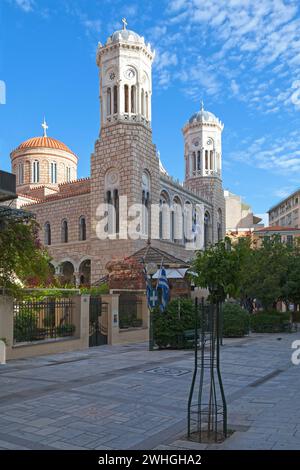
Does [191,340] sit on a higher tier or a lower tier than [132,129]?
lower

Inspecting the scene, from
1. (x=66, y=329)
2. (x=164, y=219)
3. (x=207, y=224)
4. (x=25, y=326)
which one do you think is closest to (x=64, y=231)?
(x=164, y=219)

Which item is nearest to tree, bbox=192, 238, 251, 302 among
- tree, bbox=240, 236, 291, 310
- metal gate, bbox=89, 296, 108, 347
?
metal gate, bbox=89, 296, 108, 347

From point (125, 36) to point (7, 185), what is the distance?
30918 mm

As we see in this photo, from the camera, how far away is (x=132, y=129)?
39281 millimetres

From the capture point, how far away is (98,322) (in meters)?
19.8

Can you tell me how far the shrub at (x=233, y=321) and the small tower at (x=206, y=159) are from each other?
31307 mm

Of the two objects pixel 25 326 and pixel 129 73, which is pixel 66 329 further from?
pixel 129 73

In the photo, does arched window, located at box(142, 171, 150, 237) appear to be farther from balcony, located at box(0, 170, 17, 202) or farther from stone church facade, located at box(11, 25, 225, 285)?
balcony, located at box(0, 170, 17, 202)

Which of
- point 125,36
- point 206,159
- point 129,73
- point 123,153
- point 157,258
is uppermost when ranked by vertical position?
point 125,36

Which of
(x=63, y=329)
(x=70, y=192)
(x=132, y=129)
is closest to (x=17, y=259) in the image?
(x=63, y=329)

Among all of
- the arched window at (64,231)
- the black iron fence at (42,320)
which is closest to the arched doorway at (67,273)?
the arched window at (64,231)
